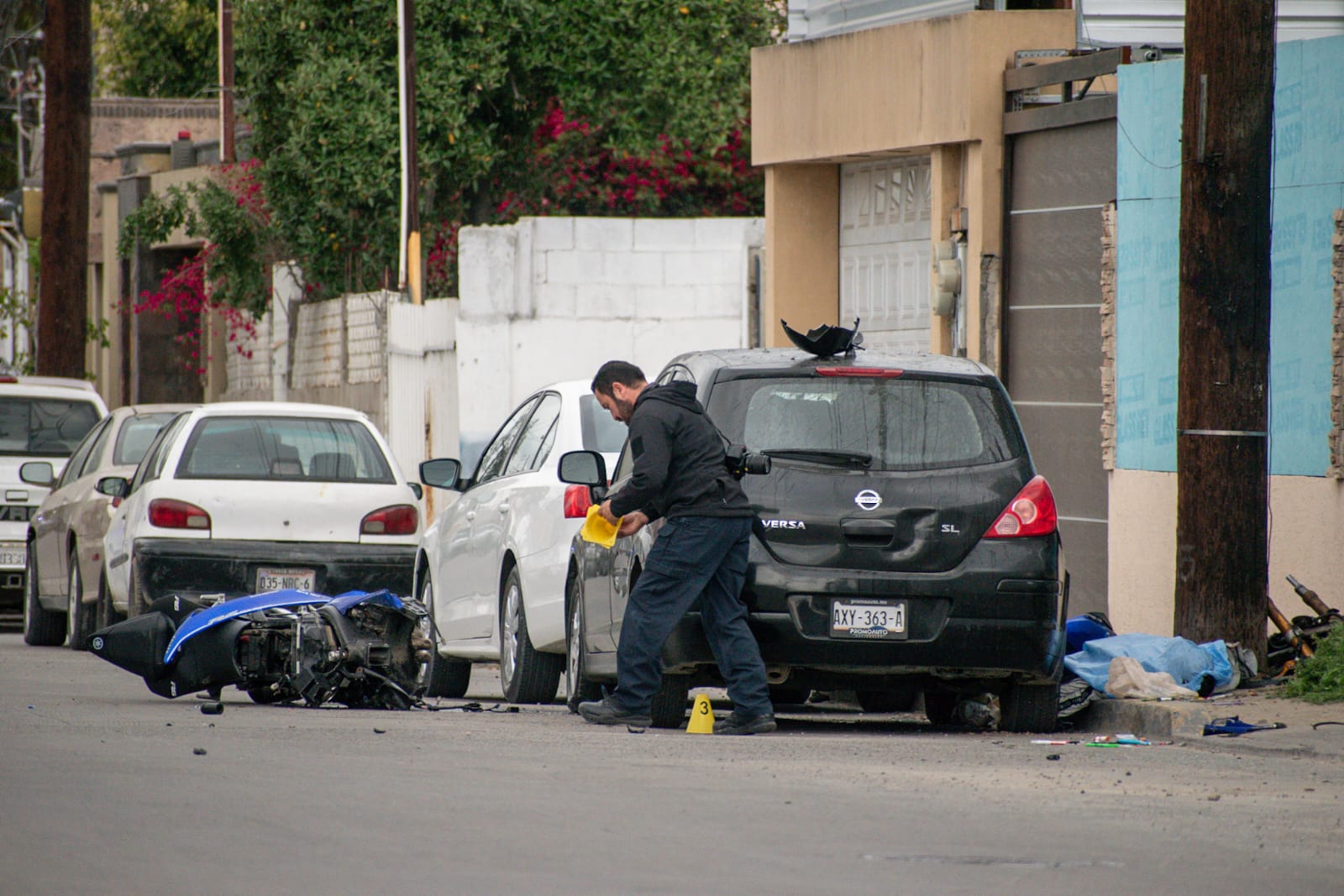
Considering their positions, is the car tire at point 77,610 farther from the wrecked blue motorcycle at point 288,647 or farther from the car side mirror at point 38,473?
the wrecked blue motorcycle at point 288,647

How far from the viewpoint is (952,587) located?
1014 centimetres

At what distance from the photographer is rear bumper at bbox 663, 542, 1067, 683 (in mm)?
10117

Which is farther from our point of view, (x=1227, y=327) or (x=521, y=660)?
(x=521, y=660)

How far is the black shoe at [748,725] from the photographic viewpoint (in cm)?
1024

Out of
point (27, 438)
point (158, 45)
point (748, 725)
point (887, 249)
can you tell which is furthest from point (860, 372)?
point (158, 45)

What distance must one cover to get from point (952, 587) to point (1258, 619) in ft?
7.67

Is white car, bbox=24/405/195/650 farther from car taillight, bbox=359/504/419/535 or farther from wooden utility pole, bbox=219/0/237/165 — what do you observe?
wooden utility pole, bbox=219/0/237/165

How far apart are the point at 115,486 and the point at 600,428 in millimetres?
4662

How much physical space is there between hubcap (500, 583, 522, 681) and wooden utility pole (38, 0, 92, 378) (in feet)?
54.0

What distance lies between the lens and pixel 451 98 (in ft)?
95.3

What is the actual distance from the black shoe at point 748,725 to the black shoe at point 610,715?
334 millimetres

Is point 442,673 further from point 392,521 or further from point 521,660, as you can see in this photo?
point 521,660

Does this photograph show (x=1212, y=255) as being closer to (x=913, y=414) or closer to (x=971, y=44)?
(x=913, y=414)

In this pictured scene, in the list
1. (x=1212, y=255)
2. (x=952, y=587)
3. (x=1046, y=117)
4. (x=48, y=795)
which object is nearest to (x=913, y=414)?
(x=952, y=587)
